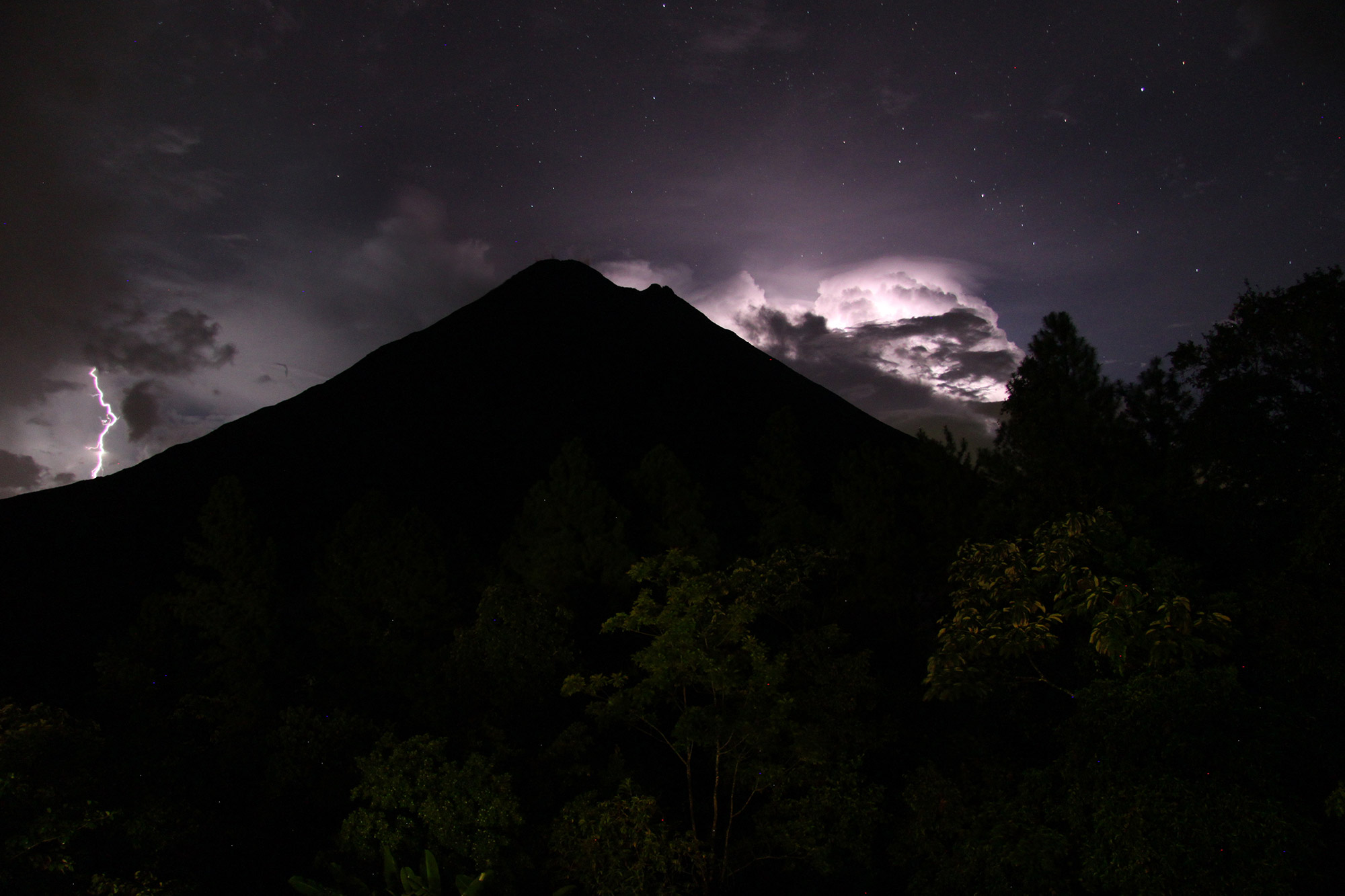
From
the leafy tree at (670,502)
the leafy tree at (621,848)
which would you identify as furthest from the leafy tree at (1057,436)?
the leafy tree at (670,502)

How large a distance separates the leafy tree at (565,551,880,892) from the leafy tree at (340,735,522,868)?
2.16 m

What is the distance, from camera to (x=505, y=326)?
155 meters

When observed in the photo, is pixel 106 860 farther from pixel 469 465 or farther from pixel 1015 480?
pixel 469 465

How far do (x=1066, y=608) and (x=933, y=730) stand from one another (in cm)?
1045

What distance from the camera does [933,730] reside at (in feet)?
56.6

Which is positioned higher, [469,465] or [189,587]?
[469,465]

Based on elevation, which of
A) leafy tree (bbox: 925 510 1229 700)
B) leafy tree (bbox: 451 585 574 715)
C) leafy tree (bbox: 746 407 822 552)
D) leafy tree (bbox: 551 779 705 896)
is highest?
leafy tree (bbox: 746 407 822 552)

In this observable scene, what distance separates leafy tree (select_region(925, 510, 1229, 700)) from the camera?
22.3ft

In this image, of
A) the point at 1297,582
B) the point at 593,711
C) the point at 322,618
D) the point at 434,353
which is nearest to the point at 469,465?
the point at 434,353

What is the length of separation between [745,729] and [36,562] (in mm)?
90328

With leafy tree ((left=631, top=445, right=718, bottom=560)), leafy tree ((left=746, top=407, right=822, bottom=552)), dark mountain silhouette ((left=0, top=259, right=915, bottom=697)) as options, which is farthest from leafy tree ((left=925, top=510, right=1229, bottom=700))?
dark mountain silhouette ((left=0, top=259, right=915, bottom=697))

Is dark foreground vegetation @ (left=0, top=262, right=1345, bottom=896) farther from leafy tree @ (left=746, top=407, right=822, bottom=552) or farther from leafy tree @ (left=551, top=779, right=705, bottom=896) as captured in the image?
leafy tree @ (left=746, top=407, right=822, bottom=552)

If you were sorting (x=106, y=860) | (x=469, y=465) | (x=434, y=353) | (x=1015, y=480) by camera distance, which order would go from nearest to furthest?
(x=106, y=860) → (x=1015, y=480) → (x=469, y=465) → (x=434, y=353)

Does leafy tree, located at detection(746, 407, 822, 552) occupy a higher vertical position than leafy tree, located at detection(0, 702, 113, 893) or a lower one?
higher
